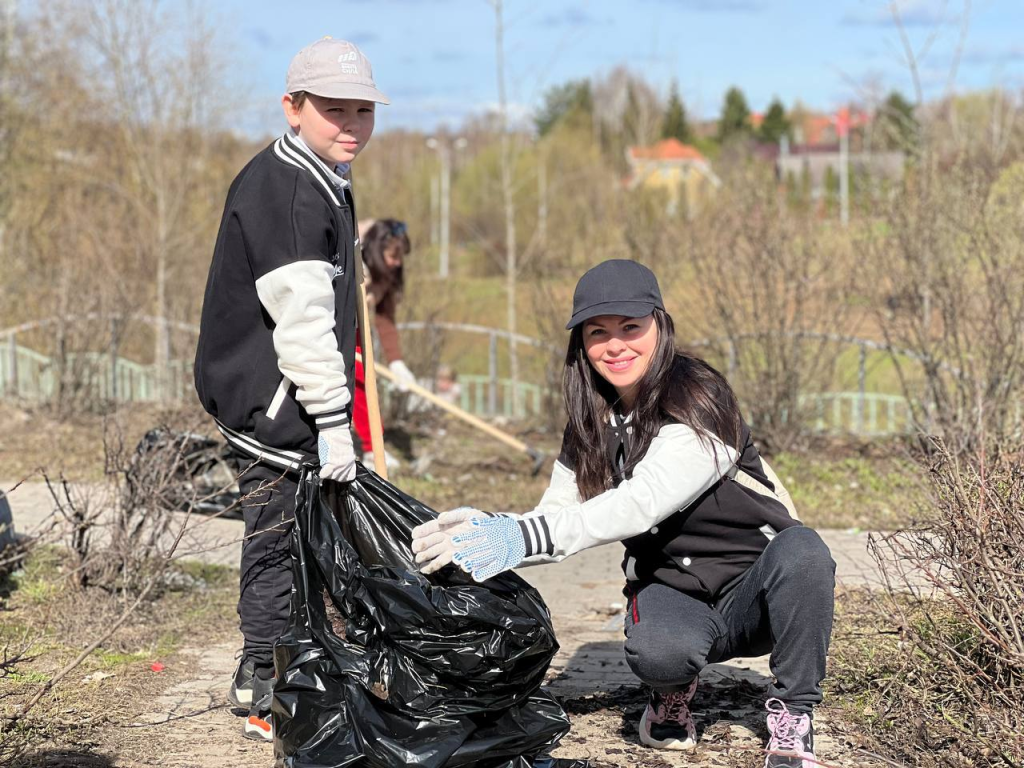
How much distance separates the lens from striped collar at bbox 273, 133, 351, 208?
325cm

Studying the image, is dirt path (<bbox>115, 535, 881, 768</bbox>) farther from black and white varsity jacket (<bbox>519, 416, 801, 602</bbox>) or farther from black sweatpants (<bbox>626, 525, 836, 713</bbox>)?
black and white varsity jacket (<bbox>519, 416, 801, 602</bbox>)

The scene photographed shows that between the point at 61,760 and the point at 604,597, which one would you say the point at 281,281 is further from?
the point at 604,597

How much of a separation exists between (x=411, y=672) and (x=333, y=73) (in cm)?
165

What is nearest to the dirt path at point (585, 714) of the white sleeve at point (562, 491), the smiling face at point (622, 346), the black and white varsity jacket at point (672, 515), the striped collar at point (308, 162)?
the black and white varsity jacket at point (672, 515)

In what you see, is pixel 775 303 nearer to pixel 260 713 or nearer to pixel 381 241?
pixel 381 241

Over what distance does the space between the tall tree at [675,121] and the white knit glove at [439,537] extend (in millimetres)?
48293

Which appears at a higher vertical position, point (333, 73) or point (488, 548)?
point (333, 73)

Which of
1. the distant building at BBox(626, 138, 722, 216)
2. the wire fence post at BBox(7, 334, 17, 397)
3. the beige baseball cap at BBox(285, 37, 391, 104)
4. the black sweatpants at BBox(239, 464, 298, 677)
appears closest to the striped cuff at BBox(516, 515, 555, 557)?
the black sweatpants at BBox(239, 464, 298, 677)

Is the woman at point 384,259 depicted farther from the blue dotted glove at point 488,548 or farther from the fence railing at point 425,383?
the blue dotted glove at point 488,548

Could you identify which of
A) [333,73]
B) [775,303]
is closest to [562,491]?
[333,73]

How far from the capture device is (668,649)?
2977mm

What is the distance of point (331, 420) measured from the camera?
3139 mm

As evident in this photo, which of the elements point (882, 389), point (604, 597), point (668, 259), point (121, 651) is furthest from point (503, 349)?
point (121, 651)

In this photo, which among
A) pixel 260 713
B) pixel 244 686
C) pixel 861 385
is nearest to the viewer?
pixel 260 713
